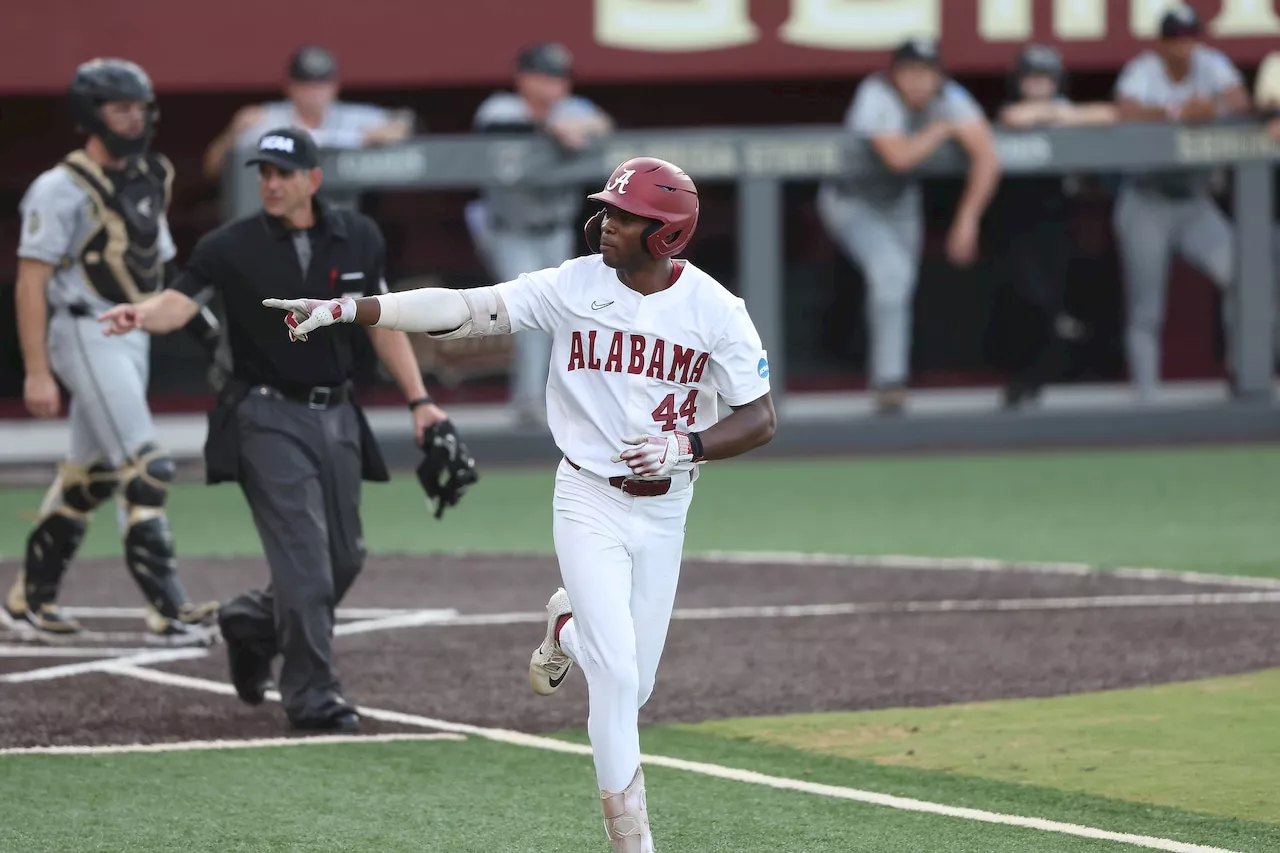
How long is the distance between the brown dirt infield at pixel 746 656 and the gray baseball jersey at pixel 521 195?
181 inches

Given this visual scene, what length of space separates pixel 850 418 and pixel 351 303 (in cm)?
1045

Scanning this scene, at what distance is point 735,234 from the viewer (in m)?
17.8

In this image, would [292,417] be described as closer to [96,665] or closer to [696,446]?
[96,665]

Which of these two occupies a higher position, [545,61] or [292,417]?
[545,61]

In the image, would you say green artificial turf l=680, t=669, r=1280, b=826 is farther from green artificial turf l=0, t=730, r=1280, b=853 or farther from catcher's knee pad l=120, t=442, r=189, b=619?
catcher's knee pad l=120, t=442, r=189, b=619

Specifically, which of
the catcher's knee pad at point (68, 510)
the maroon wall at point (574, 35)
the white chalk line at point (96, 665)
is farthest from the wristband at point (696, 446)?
the maroon wall at point (574, 35)

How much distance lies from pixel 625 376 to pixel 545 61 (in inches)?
363

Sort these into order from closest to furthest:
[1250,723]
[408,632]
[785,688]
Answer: [1250,723] < [785,688] < [408,632]

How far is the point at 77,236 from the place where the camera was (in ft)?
29.6

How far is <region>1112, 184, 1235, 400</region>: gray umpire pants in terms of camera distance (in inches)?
614

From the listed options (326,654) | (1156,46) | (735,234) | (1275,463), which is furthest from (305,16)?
(326,654)

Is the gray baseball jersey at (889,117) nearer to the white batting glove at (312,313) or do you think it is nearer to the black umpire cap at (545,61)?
the black umpire cap at (545,61)

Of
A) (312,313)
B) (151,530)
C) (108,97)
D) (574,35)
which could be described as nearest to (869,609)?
(151,530)

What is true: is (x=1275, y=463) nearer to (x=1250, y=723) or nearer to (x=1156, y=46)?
(x=1156, y=46)
